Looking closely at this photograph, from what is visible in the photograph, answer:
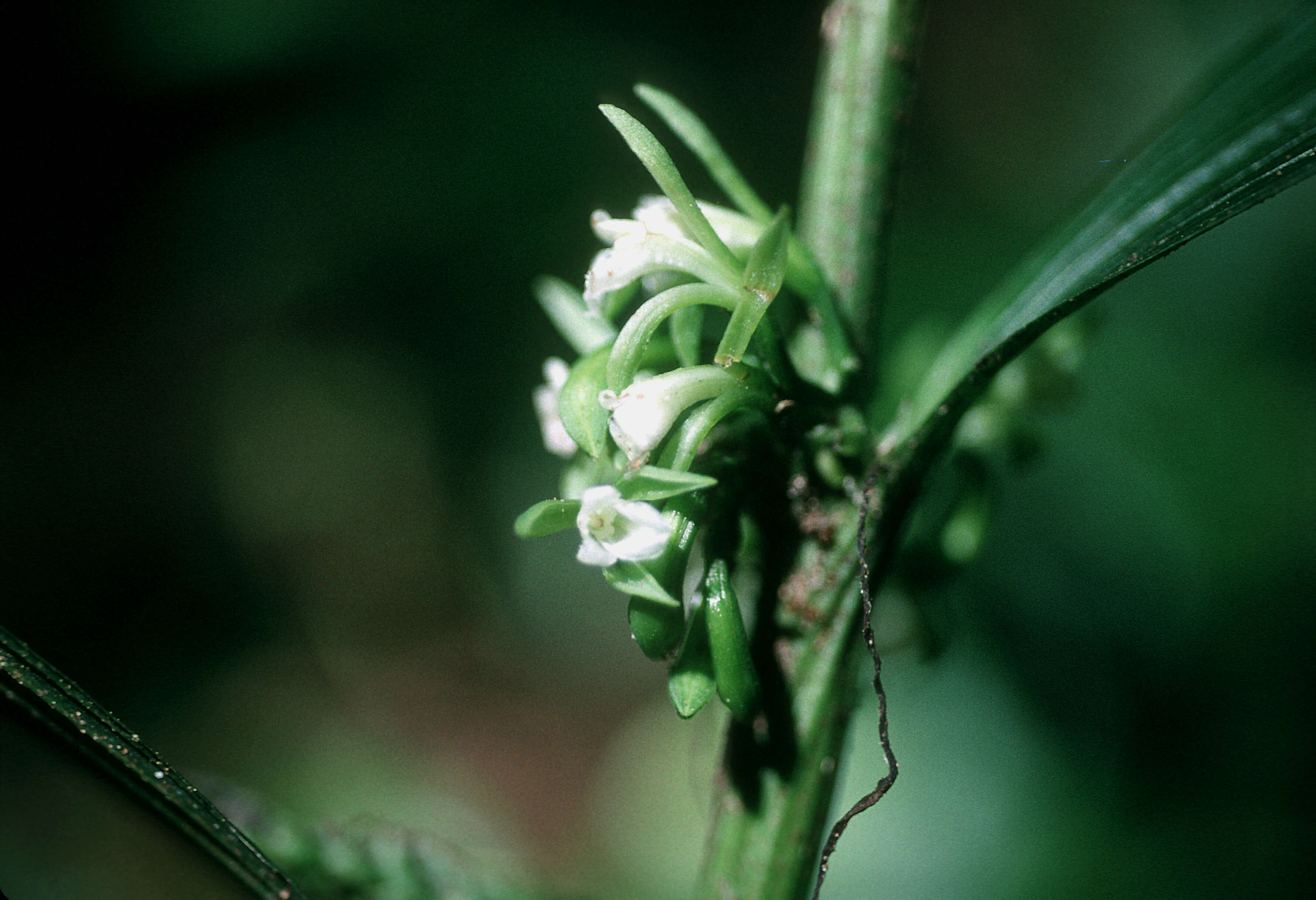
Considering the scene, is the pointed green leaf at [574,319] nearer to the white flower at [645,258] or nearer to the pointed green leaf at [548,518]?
the white flower at [645,258]

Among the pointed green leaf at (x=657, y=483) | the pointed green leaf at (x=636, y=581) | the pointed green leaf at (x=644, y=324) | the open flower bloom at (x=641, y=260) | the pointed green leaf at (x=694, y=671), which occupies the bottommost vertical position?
the pointed green leaf at (x=694, y=671)

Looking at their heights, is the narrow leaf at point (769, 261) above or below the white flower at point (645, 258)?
below

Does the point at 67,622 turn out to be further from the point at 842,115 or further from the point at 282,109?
the point at 842,115

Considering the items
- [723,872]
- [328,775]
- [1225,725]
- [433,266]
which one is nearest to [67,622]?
[328,775]

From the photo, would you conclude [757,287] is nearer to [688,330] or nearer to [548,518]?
[688,330]

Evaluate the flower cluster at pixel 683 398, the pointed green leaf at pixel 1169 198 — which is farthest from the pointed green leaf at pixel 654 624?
the pointed green leaf at pixel 1169 198

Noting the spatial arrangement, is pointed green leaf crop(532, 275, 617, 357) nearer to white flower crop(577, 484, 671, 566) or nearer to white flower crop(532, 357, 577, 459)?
white flower crop(532, 357, 577, 459)

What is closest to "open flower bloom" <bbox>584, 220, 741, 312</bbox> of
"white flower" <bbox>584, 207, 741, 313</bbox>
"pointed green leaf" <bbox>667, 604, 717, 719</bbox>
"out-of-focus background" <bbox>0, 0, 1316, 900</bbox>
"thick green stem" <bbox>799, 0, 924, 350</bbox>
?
"white flower" <bbox>584, 207, 741, 313</bbox>
